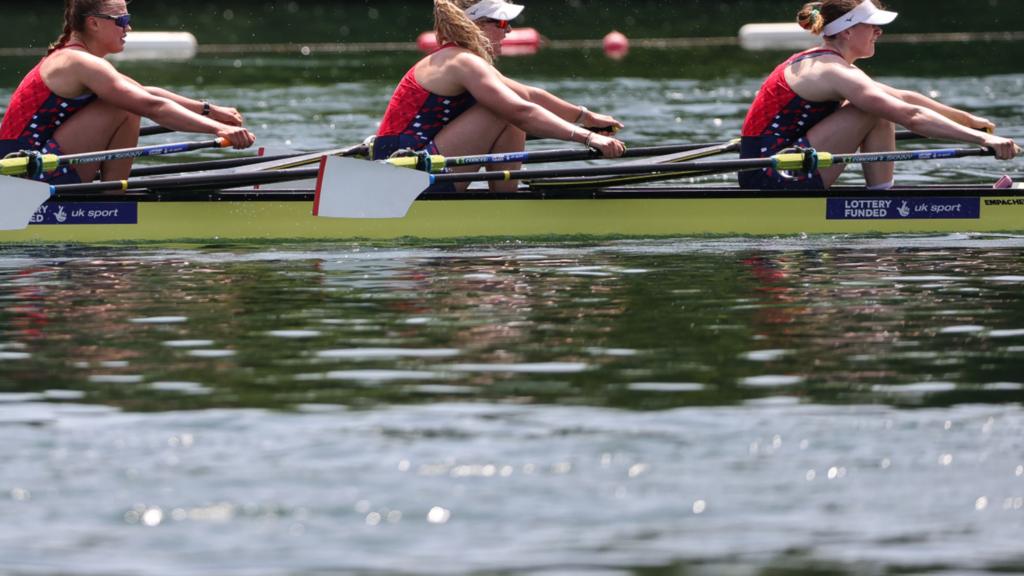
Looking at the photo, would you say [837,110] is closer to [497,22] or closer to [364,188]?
[497,22]

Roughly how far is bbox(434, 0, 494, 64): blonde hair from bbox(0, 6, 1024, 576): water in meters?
1.29

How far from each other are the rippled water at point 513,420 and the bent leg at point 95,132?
1.24m

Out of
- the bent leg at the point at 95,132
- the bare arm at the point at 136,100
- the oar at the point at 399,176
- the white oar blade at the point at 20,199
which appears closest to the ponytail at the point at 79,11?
the bare arm at the point at 136,100

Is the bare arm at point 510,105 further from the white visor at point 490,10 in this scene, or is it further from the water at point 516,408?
the water at point 516,408

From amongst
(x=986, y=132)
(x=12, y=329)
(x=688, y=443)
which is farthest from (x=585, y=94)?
(x=688, y=443)

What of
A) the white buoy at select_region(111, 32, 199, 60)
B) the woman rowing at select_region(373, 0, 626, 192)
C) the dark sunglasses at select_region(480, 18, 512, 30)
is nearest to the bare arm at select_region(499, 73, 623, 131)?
the woman rowing at select_region(373, 0, 626, 192)

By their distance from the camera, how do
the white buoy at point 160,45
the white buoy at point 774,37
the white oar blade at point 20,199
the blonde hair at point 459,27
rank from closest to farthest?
the white oar blade at point 20,199 < the blonde hair at point 459,27 < the white buoy at point 160,45 < the white buoy at point 774,37

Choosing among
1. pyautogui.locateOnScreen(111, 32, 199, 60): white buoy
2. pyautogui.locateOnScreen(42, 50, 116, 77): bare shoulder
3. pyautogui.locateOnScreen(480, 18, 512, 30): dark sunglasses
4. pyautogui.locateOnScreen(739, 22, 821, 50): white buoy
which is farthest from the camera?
pyautogui.locateOnScreen(739, 22, 821, 50): white buoy

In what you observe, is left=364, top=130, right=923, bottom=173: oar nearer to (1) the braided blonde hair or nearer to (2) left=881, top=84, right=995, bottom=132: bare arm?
(2) left=881, top=84, right=995, bottom=132: bare arm

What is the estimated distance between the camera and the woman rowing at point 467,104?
12367 mm

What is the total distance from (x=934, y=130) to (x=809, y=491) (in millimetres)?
6341

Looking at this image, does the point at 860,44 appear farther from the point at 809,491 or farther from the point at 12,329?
the point at 809,491

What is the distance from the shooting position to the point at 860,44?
40.8 ft

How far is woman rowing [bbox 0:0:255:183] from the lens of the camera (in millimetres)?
12273
